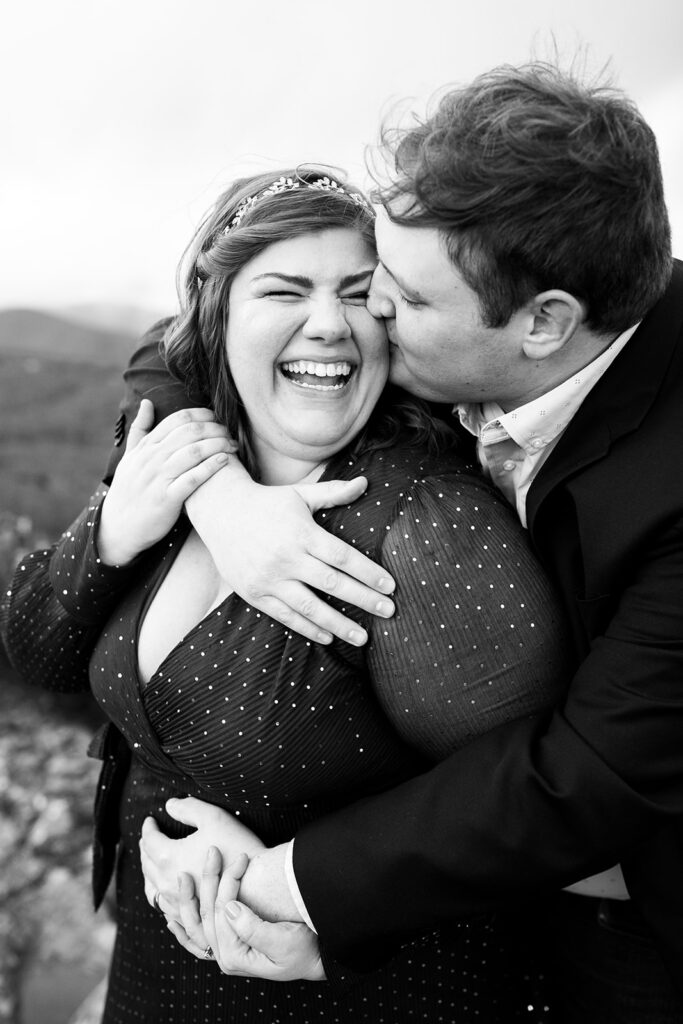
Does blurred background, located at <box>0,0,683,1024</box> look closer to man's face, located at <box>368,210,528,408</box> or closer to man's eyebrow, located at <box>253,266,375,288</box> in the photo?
man's eyebrow, located at <box>253,266,375,288</box>

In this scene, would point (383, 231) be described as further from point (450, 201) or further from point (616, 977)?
point (616, 977)

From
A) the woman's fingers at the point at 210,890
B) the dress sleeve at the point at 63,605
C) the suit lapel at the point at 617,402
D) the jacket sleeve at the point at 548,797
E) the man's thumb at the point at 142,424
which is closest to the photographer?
the jacket sleeve at the point at 548,797

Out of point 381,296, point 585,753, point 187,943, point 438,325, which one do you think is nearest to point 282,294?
point 381,296

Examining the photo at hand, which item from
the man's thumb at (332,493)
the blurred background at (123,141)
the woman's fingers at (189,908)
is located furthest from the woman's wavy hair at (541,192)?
the blurred background at (123,141)

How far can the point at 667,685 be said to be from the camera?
1.20 meters

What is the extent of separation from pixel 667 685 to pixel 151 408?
3.49 feet

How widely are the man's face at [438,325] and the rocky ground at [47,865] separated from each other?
1980mm

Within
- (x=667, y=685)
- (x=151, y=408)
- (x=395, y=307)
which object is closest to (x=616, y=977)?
(x=667, y=685)

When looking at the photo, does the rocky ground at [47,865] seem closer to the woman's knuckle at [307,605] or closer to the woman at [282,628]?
the woman at [282,628]

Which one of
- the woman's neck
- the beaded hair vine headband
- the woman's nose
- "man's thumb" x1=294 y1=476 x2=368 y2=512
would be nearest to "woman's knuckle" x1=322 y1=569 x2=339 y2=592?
"man's thumb" x1=294 y1=476 x2=368 y2=512

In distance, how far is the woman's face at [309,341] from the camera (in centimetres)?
146

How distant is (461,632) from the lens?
4.08 feet

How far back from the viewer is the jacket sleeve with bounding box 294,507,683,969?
119cm

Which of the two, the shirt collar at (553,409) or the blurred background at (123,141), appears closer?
the shirt collar at (553,409)
